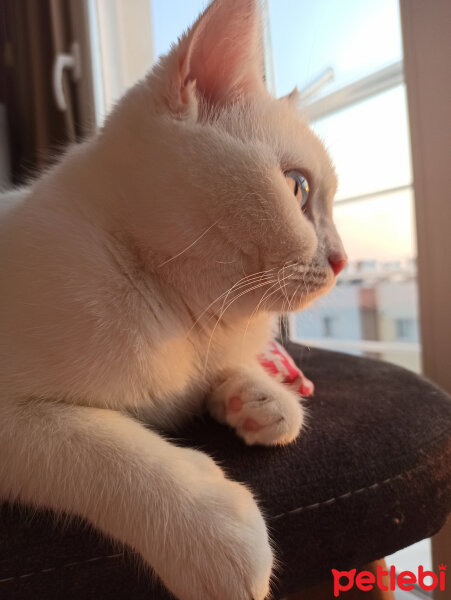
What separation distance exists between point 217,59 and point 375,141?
0.93 meters

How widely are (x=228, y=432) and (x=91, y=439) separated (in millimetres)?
229

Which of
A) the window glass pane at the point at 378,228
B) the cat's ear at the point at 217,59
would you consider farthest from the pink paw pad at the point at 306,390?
the window glass pane at the point at 378,228

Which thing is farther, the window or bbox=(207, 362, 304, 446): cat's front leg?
the window

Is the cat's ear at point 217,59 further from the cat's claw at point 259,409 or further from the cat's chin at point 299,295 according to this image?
the cat's claw at point 259,409

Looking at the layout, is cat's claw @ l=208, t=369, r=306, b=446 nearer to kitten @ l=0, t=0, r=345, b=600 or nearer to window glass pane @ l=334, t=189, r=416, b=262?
kitten @ l=0, t=0, r=345, b=600

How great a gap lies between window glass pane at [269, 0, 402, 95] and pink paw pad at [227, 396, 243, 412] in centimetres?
89

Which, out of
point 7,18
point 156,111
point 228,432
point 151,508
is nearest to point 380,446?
point 228,432

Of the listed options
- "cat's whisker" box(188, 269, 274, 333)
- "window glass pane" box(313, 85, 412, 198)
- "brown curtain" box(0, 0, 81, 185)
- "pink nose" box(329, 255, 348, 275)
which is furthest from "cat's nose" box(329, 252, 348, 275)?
"brown curtain" box(0, 0, 81, 185)

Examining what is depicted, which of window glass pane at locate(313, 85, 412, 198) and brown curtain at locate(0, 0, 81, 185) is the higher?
brown curtain at locate(0, 0, 81, 185)

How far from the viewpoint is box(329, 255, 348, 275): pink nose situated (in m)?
0.60

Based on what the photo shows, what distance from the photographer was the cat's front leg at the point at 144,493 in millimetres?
398

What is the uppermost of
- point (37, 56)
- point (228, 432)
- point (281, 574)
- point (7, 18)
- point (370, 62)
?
point (7, 18)

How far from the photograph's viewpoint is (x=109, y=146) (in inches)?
22.6

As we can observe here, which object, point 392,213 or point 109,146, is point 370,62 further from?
point 109,146
